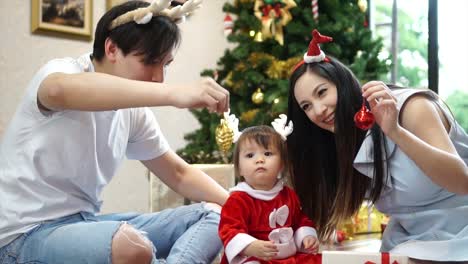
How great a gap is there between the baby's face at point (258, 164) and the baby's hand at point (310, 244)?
7.4 inches

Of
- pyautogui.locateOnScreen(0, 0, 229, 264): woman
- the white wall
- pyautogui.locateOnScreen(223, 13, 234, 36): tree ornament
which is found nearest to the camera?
pyautogui.locateOnScreen(0, 0, 229, 264): woman

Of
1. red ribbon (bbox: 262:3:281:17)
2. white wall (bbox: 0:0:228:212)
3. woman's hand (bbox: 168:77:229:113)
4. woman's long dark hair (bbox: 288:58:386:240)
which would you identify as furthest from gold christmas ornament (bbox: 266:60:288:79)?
woman's hand (bbox: 168:77:229:113)

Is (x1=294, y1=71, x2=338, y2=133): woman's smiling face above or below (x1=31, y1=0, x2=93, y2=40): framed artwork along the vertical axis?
below

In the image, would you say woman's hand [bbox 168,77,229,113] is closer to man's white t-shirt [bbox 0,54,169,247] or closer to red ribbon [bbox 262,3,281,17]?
Result: man's white t-shirt [bbox 0,54,169,247]

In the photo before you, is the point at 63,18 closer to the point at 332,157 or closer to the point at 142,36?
the point at 142,36

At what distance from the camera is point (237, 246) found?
1.55m

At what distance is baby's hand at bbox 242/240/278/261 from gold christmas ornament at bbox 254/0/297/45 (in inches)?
82.5

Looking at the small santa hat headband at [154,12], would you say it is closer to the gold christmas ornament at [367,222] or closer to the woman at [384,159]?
the woman at [384,159]

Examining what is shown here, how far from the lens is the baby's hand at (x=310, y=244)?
1676 mm

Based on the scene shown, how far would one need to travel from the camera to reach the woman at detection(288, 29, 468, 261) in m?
1.48

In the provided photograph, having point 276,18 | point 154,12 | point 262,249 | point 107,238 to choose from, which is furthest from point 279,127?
point 276,18

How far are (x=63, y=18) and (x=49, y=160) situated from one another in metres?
1.78

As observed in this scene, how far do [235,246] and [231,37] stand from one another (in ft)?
7.58

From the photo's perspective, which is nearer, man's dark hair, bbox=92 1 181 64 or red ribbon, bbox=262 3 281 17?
man's dark hair, bbox=92 1 181 64
